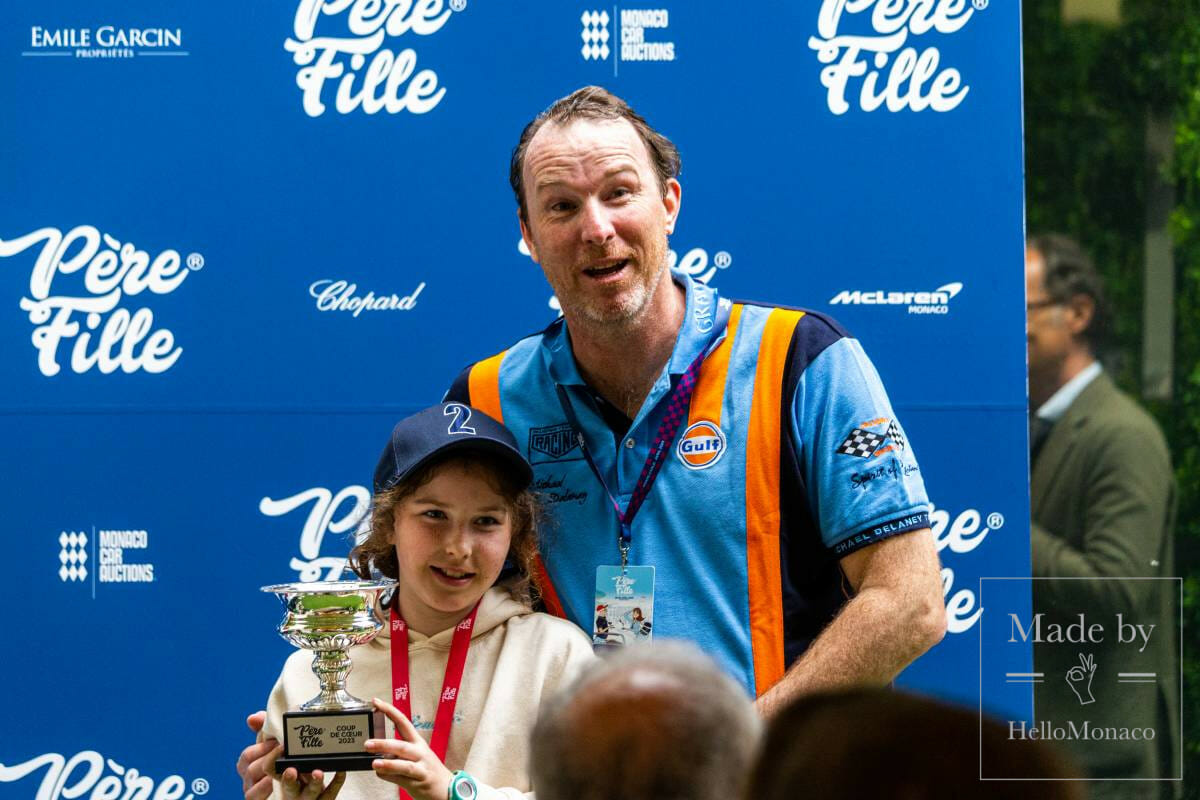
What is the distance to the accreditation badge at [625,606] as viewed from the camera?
7.51 ft

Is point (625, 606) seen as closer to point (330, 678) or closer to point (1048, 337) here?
point (330, 678)

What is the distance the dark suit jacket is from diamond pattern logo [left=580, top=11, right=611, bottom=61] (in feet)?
5.45

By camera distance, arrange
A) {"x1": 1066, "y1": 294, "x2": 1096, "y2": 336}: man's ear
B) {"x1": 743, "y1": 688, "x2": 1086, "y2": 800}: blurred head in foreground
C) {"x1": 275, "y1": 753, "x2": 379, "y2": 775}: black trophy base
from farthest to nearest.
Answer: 1. {"x1": 1066, "y1": 294, "x2": 1096, "y2": 336}: man's ear
2. {"x1": 275, "y1": 753, "x2": 379, "y2": 775}: black trophy base
3. {"x1": 743, "y1": 688, "x2": 1086, "y2": 800}: blurred head in foreground

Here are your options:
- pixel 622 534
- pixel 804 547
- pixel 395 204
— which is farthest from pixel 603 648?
pixel 395 204

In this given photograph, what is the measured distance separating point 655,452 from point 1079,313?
29.8 inches

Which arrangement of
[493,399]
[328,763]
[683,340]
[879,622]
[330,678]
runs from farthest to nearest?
[493,399] < [683,340] < [879,622] < [330,678] < [328,763]

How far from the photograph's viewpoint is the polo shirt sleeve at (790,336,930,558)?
223 centimetres

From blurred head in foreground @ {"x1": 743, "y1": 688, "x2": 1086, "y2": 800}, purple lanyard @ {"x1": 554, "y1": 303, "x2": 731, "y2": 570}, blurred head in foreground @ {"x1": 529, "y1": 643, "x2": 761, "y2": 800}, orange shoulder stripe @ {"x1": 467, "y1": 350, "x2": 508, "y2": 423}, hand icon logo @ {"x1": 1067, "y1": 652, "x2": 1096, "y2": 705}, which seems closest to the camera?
blurred head in foreground @ {"x1": 743, "y1": 688, "x2": 1086, "y2": 800}

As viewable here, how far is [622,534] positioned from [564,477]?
159mm

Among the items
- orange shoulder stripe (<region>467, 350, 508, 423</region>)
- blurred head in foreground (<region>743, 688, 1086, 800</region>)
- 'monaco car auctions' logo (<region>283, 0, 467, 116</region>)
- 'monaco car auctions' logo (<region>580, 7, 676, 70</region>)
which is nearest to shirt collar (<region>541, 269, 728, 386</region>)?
orange shoulder stripe (<region>467, 350, 508, 423</region>)

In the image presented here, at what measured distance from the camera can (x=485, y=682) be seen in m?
2.18

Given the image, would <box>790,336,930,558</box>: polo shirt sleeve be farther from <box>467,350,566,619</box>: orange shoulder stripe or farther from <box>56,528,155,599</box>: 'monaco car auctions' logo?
<box>56,528,155,599</box>: 'monaco car auctions' logo

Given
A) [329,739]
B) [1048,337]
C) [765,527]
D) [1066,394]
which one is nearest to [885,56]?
[1048,337]

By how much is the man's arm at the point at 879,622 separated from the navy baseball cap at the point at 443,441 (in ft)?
1.83
